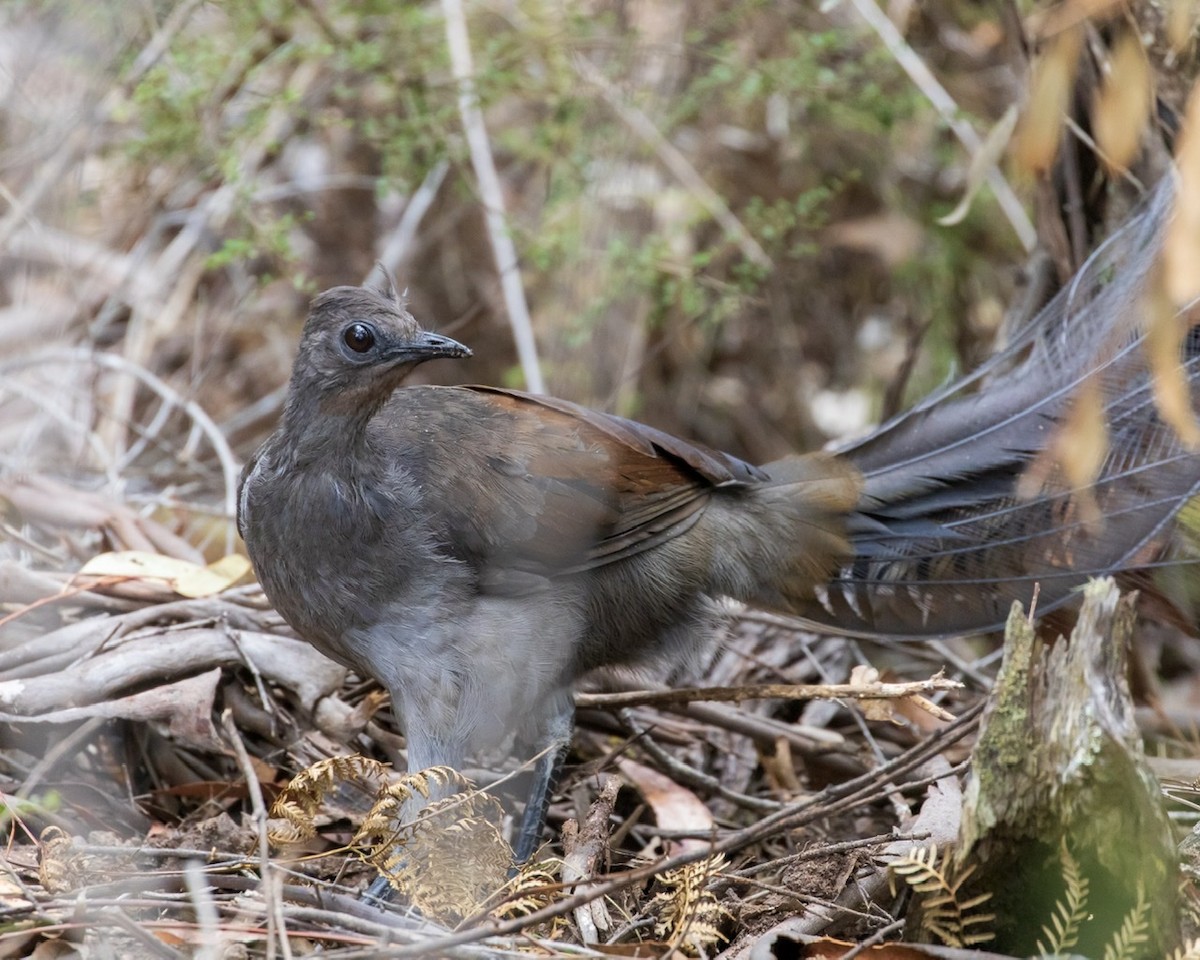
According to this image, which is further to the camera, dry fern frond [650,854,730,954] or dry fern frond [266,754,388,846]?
dry fern frond [266,754,388,846]

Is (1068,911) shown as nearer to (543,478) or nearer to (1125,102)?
(1125,102)

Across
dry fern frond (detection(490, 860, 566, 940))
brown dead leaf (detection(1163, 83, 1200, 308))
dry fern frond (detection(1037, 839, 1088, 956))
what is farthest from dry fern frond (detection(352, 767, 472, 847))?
brown dead leaf (detection(1163, 83, 1200, 308))

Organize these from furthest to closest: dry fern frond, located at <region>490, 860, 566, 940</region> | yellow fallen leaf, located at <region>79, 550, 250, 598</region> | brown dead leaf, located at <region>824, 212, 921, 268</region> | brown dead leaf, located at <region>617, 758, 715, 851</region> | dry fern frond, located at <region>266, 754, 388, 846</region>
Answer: brown dead leaf, located at <region>824, 212, 921, 268</region>, yellow fallen leaf, located at <region>79, 550, 250, 598</region>, brown dead leaf, located at <region>617, 758, 715, 851</region>, dry fern frond, located at <region>266, 754, 388, 846</region>, dry fern frond, located at <region>490, 860, 566, 940</region>

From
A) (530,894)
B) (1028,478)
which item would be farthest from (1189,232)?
(530,894)

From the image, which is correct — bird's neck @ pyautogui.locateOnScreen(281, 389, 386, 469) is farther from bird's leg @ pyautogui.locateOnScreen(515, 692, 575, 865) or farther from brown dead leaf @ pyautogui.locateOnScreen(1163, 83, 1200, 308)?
brown dead leaf @ pyautogui.locateOnScreen(1163, 83, 1200, 308)

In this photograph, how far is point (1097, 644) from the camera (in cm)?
256

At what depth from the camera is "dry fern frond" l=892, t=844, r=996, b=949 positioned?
8.56ft

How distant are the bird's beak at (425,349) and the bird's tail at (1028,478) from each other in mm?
1324

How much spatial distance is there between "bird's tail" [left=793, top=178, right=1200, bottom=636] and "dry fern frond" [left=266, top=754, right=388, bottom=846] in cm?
161

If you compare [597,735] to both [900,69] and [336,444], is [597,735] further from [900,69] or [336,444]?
[900,69]

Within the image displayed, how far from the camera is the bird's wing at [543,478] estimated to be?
3699 mm

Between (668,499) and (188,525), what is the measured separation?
206 centimetres

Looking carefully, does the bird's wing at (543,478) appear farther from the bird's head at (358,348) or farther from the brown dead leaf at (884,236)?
the brown dead leaf at (884,236)

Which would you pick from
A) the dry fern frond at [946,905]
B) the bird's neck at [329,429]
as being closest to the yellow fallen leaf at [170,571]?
the bird's neck at [329,429]
